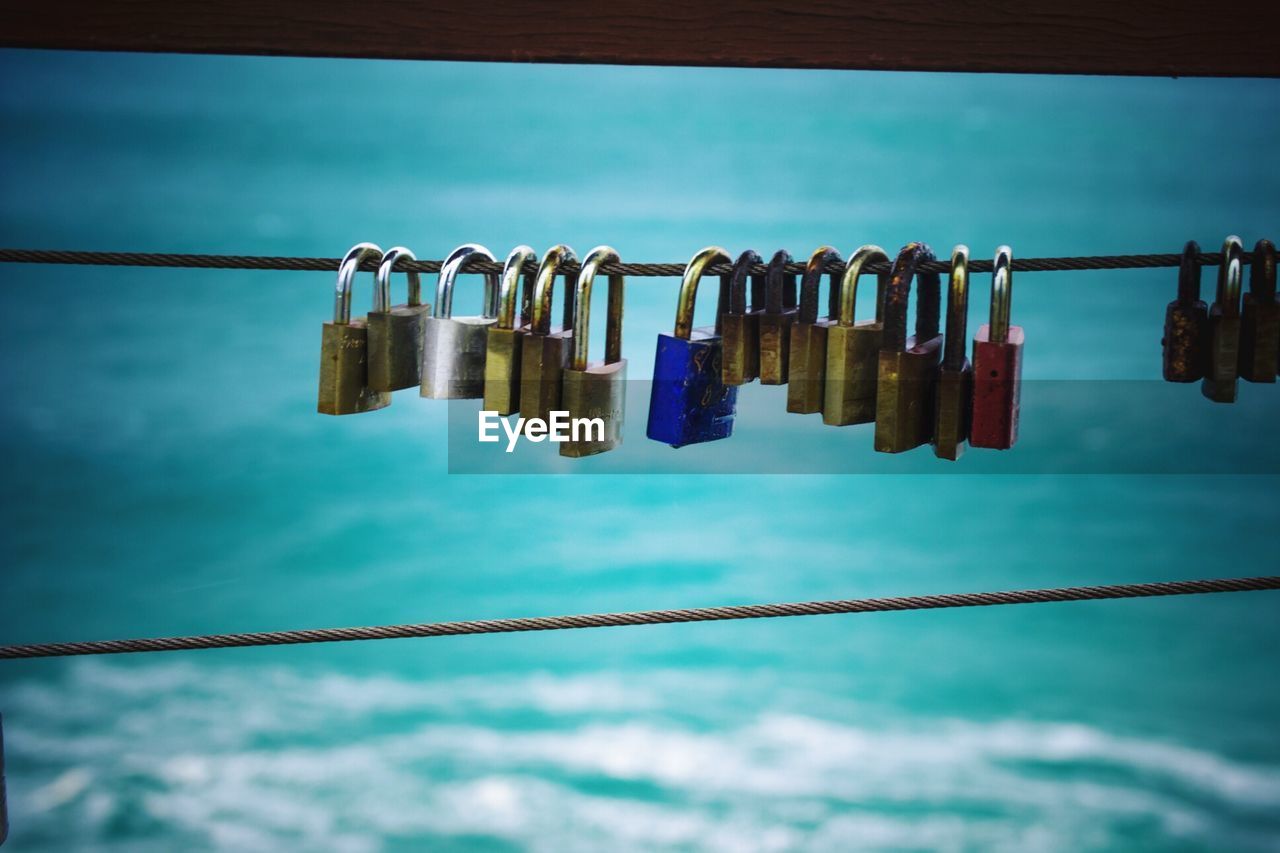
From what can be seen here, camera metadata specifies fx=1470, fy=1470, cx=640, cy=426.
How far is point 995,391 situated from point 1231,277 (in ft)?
1.22

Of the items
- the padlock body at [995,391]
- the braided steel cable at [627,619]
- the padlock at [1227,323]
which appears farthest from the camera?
the padlock at [1227,323]

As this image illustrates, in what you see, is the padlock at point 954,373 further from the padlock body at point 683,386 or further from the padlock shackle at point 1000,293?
the padlock body at point 683,386

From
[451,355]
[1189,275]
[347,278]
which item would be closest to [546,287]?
[451,355]

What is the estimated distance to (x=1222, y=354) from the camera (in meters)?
1.90

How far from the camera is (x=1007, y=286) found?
181 cm

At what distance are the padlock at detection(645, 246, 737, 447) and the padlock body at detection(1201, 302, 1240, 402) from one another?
64 centimetres

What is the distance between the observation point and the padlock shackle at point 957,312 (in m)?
1.81

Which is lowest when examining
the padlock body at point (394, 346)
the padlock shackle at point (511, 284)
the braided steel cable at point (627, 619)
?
the braided steel cable at point (627, 619)

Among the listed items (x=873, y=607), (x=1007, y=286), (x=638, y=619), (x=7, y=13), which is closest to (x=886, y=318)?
(x=1007, y=286)

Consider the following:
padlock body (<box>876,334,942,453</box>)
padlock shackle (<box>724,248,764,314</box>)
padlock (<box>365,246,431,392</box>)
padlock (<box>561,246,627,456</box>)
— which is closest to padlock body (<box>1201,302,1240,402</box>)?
padlock body (<box>876,334,942,453</box>)

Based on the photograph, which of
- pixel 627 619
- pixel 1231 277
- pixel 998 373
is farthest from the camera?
pixel 1231 277

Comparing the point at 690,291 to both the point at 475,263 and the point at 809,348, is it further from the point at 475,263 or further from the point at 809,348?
the point at 475,263

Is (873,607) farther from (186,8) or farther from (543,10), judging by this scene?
(186,8)

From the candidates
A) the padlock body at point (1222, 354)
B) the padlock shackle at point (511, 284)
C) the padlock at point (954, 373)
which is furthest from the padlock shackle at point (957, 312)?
the padlock shackle at point (511, 284)
